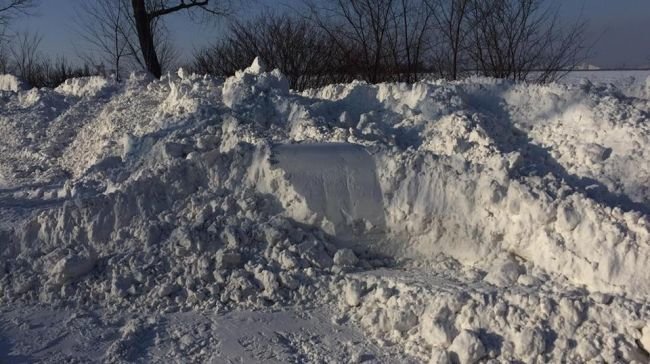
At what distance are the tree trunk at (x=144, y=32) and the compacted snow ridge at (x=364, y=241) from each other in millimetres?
8356

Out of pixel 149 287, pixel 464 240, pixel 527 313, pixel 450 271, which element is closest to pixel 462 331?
pixel 527 313

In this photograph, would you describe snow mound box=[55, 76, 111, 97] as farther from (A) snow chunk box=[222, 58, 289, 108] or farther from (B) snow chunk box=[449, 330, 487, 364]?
(B) snow chunk box=[449, 330, 487, 364]

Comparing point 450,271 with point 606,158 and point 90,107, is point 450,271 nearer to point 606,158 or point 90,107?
point 606,158

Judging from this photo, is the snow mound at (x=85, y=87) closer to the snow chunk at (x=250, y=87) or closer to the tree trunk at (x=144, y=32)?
the tree trunk at (x=144, y=32)

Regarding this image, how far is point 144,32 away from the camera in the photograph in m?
13.8

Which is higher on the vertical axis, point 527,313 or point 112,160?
point 112,160

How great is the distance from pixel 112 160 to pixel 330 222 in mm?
3458

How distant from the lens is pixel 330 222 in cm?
464

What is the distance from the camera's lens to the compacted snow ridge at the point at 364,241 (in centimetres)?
349

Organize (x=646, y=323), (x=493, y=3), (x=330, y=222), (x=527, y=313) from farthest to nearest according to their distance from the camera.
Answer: (x=493, y=3)
(x=330, y=222)
(x=527, y=313)
(x=646, y=323)

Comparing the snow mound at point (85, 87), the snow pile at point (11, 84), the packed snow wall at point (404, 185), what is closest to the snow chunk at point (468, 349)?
the packed snow wall at point (404, 185)

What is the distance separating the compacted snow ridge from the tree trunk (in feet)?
27.4

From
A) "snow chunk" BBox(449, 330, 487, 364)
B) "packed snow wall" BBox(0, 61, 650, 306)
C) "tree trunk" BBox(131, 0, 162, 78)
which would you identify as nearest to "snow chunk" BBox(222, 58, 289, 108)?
"packed snow wall" BBox(0, 61, 650, 306)

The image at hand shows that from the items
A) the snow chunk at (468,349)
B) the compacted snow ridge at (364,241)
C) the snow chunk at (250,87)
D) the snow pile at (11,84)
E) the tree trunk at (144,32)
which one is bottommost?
Answer: the snow chunk at (468,349)
